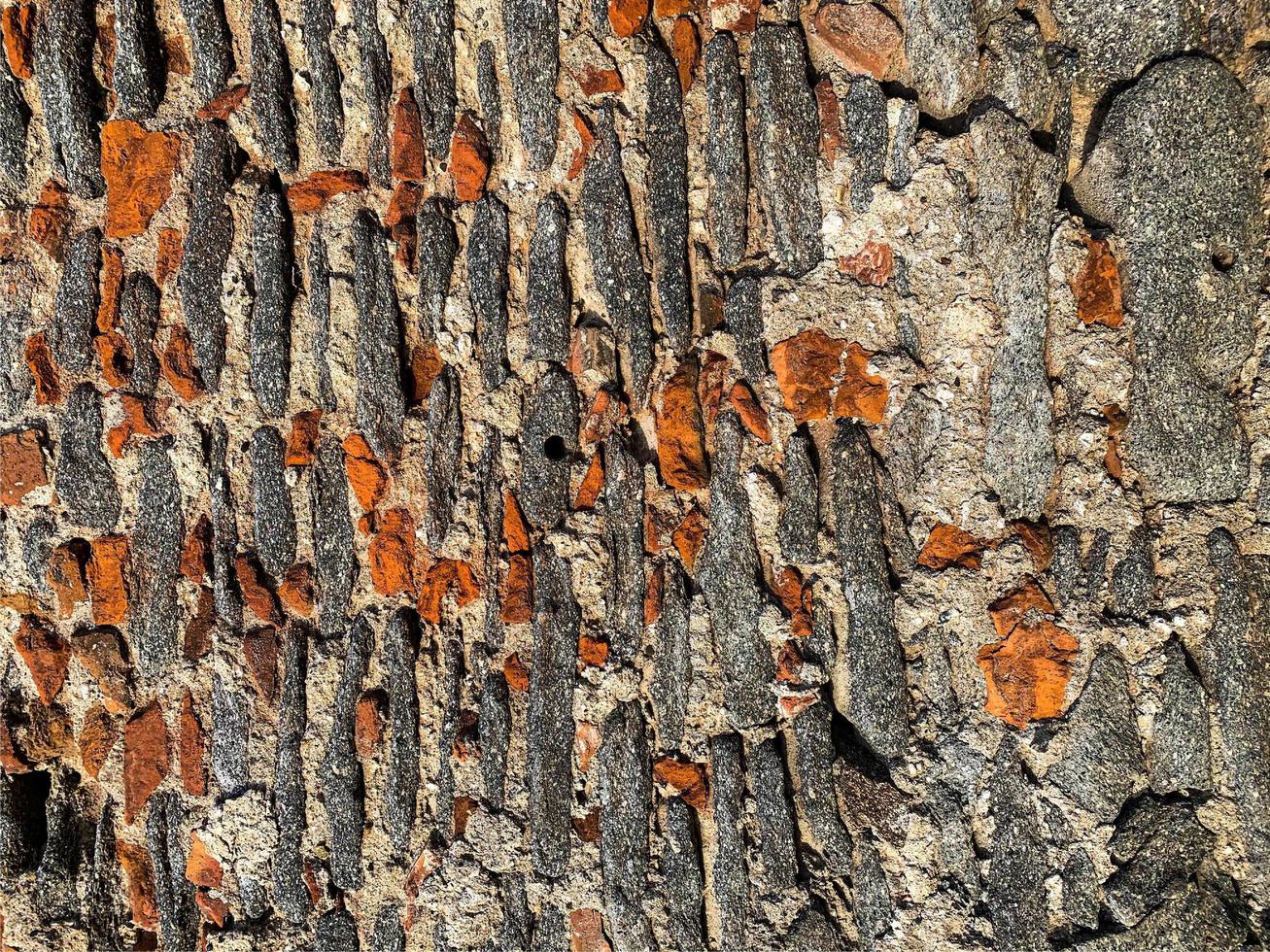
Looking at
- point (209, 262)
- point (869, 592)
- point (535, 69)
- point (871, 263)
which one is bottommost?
point (869, 592)

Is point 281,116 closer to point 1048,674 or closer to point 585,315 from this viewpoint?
point 585,315

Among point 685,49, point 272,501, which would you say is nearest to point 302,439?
point 272,501

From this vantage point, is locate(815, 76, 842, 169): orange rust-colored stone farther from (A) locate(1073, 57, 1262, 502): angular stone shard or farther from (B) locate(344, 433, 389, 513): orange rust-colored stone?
(B) locate(344, 433, 389, 513): orange rust-colored stone

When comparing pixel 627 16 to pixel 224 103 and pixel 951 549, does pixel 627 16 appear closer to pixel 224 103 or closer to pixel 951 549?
pixel 224 103

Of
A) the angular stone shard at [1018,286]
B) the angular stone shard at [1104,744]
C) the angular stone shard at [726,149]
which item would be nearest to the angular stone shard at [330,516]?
the angular stone shard at [726,149]

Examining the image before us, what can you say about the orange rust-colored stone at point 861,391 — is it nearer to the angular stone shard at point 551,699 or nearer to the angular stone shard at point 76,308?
the angular stone shard at point 551,699
